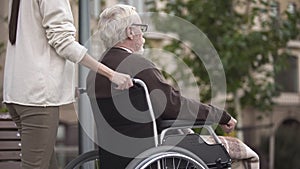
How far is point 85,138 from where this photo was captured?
530 centimetres

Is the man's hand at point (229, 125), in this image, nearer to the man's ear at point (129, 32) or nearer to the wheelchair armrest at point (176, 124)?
the wheelchair armrest at point (176, 124)

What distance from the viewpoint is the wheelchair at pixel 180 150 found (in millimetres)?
3818

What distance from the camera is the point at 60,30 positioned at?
3613mm

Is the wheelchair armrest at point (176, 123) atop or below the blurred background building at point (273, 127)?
atop

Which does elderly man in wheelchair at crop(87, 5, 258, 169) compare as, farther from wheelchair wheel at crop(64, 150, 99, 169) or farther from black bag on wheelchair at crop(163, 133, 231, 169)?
wheelchair wheel at crop(64, 150, 99, 169)

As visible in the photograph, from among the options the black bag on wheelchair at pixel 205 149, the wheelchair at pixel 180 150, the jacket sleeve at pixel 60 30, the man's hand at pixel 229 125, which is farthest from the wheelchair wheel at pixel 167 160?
the jacket sleeve at pixel 60 30

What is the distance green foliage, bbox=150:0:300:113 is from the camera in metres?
12.3

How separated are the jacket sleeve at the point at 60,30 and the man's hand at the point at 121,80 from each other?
219 mm

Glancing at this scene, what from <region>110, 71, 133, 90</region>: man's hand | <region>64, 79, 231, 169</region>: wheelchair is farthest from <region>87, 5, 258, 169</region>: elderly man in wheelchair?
<region>110, 71, 133, 90</region>: man's hand

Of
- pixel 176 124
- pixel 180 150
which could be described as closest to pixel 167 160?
pixel 180 150

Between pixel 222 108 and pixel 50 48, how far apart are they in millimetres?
1216

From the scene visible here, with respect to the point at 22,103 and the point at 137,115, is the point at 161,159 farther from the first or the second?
the point at 22,103

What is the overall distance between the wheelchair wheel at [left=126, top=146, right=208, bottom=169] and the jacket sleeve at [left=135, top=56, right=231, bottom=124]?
239 millimetres

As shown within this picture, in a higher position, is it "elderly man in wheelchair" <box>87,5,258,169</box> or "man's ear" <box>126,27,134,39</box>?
"man's ear" <box>126,27,134,39</box>
